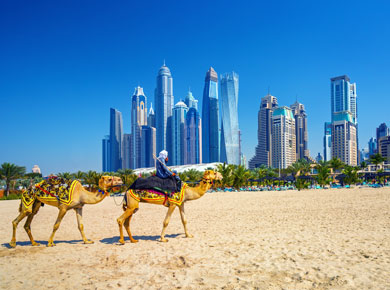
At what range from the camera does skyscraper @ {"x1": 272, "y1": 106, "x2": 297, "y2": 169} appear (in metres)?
185

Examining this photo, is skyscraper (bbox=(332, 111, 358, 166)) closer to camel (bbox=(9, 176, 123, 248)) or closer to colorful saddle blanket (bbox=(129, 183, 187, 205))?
colorful saddle blanket (bbox=(129, 183, 187, 205))

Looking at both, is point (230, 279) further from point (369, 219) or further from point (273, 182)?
point (273, 182)

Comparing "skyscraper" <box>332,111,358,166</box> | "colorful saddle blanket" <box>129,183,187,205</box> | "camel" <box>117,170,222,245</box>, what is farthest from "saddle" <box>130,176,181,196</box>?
"skyscraper" <box>332,111,358,166</box>

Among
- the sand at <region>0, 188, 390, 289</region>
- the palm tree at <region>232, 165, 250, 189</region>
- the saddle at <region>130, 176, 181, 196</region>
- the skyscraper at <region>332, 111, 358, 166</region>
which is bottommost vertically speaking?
the palm tree at <region>232, 165, 250, 189</region>

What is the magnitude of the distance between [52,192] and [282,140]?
186424 millimetres

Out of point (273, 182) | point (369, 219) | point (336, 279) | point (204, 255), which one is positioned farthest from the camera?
point (273, 182)

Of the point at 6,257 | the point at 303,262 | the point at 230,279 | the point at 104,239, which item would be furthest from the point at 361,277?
the point at 6,257

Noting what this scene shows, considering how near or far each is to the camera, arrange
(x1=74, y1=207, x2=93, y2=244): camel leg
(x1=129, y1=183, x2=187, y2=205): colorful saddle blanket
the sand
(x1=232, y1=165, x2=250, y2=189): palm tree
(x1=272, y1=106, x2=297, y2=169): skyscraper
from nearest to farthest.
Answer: the sand
(x1=74, y1=207, x2=93, y2=244): camel leg
(x1=129, y1=183, x2=187, y2=205): colorful saddle blanket
(x1=232, y1=165, x2=250, y2=189): palm tree
(x1=272, y1=106, x2=297, y2=169): skyscraper

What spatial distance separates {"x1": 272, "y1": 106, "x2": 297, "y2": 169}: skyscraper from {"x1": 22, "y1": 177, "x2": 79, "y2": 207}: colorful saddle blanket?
181 metres

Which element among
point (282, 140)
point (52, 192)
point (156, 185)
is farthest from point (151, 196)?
point (282, 140)

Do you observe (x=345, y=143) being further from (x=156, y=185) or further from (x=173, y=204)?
(x=156, y=185)

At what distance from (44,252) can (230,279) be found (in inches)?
210

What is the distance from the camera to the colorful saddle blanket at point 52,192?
8.47 meters

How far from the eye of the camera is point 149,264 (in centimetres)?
661
